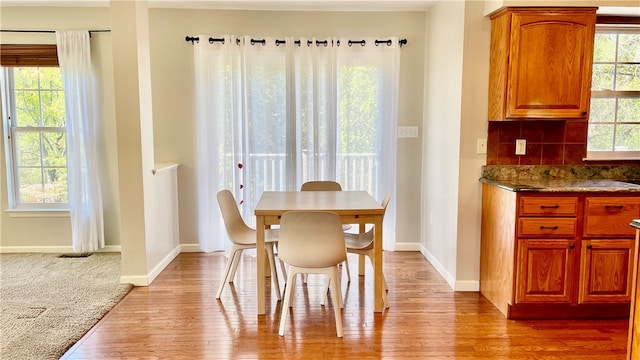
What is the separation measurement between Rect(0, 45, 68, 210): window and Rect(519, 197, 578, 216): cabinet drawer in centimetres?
422

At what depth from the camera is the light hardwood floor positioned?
7.84 feet

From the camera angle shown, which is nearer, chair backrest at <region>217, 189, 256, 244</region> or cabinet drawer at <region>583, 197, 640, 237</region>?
cabinet drawer at <region>583, 197, 640, 237</region>

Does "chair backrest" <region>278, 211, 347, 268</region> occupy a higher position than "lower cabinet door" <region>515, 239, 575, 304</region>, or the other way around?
"chair backrest" <region>278, 211, 347, 268</region>

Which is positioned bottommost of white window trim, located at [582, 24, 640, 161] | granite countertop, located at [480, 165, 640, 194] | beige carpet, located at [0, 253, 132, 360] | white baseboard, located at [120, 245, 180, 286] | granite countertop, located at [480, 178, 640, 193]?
beige carpet, located at [0, 253, 132, 360]

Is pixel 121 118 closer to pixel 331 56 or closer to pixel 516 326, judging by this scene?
pixel 331 56

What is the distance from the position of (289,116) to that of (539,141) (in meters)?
2.22

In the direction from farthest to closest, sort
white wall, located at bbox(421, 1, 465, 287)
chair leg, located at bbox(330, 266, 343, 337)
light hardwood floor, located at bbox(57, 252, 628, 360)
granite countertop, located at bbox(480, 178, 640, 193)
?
white wall, located at bbox(421, 1, 465, 287) → granite countertop, located at bbox(480, 178, 640, 193) → chair leg, located at bbox(330, 266, 343, 337) → light hardwood floor, located at bbox(57, 252, 628, 360)

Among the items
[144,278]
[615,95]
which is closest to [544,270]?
[615,95]

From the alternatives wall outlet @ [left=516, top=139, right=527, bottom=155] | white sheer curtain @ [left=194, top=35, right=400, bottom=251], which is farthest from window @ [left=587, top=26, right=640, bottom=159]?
white sheer curtain @ [left=194, top=35, right=400, bottom=251]

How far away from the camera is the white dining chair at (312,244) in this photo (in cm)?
245

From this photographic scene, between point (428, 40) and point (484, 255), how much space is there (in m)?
2.16

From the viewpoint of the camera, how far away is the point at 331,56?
4.12m

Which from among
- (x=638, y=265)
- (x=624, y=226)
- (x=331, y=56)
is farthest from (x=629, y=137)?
(x=331, y=56)

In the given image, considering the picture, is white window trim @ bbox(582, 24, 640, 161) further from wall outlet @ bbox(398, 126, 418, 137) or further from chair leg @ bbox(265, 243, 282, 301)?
chair leg @ bbox(265, 243, 282, 301)
